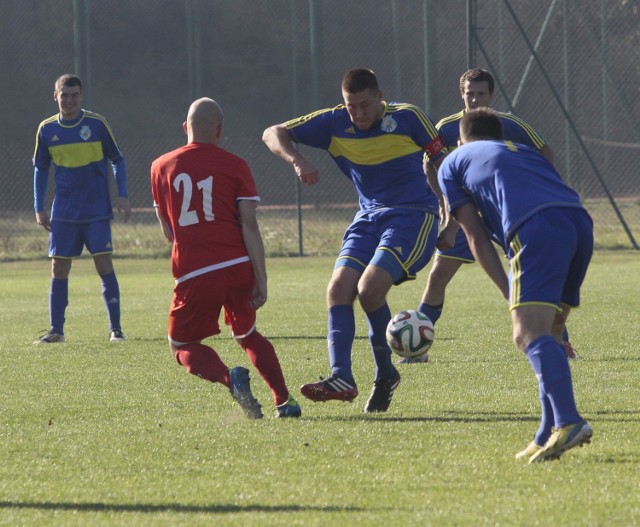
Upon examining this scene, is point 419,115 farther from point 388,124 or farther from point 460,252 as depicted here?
point 460,252

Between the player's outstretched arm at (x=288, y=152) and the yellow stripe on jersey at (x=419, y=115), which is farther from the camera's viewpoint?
the yellow stripe on jersey at (x=419, y=115)

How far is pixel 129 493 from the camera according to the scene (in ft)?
15.6

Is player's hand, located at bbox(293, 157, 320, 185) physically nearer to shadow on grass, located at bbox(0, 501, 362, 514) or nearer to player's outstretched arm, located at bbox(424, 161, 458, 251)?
player's outstretched arm, located at bbox(424, 161, 458, 251)

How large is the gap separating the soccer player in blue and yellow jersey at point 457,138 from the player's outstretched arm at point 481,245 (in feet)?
8.80

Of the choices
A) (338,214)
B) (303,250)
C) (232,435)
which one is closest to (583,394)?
(232,435)

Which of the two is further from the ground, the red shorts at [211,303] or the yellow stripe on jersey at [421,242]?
the yellow stripe on jersey at [421,242]

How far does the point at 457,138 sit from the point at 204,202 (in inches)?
128

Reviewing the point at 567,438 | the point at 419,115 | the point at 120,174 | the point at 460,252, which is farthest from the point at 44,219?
the point at 567,438

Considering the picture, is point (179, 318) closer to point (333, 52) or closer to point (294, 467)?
point (294, 467)

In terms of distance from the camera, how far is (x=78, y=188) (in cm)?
1074

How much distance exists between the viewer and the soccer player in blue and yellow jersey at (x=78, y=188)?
34.9 feet

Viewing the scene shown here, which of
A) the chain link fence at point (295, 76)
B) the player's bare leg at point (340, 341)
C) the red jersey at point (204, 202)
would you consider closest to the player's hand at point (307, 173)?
the red jersey at point (204, 202)

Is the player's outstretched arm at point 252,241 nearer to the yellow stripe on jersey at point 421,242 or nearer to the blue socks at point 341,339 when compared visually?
the blue socks at point 341,339

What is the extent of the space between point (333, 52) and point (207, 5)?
144 inches
